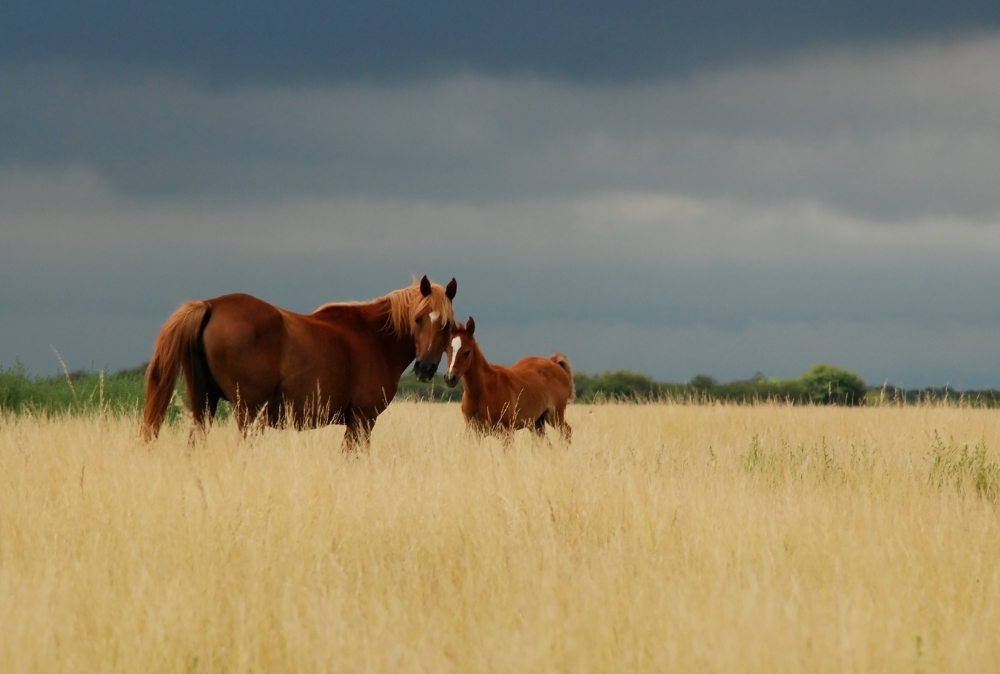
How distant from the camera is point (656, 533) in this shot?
6.16m

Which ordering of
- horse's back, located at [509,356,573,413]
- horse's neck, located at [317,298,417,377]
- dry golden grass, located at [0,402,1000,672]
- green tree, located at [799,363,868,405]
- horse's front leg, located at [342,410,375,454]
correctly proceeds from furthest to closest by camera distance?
green tree, located at [799,363,868,405]
horse's back, located at [509,356,573,413]
horse's neck, located at [317,298,417,377]
horse's front leg, located at [342,410,375,454]
dry golden grass, located at [0,402,1000,672]

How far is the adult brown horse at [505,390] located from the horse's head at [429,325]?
0.58 metres

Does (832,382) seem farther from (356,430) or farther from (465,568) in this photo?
(465,568)

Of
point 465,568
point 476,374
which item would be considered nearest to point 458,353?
point 476,374

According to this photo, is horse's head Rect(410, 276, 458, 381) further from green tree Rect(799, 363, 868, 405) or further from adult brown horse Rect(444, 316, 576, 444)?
green tree Rect(799, 363, 868, 405)

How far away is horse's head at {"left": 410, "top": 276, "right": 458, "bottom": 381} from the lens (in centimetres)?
979

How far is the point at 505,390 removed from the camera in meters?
12.0

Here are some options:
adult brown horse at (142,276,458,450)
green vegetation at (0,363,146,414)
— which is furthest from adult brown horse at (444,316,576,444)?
green vegetation at (0,363,146,414)

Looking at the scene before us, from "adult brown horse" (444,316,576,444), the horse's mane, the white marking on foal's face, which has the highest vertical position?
the horse's mane

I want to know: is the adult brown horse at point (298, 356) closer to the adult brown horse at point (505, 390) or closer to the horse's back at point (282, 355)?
the horse's back at point (282, 355)

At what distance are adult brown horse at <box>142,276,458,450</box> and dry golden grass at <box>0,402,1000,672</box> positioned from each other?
0.50m

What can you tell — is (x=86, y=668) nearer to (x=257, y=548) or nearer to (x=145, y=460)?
(x=257, y=548)

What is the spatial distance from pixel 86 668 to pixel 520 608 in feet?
6.25

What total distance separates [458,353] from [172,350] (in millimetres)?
3135
